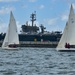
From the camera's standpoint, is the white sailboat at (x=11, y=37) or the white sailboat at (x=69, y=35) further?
the white sailboat at (x=11, y=37)

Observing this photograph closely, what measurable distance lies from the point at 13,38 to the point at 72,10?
18264mm

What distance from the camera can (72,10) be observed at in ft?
270

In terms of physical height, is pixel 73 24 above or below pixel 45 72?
above

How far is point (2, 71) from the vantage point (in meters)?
37.2

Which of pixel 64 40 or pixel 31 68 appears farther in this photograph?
pixel 64 40

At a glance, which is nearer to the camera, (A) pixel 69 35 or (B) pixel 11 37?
(A) pixel 69 35

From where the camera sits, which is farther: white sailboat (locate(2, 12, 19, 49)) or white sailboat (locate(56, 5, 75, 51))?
white sailboat (locate(2, 12, 19, 49))

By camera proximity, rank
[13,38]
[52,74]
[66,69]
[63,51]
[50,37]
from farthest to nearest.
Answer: [50,37] < [13,38] < [63,51] < [66,69] < [52,74]

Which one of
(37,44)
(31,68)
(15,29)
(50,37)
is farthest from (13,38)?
(50,37)

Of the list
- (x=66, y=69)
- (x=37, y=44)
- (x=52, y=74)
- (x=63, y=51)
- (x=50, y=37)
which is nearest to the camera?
(x=52, y=74)

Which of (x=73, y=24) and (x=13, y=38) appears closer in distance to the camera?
(x=73, y=24)

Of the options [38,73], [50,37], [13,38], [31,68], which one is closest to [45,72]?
[38,73]

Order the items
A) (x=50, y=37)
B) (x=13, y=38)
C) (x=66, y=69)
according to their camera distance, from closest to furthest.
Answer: (x=66, y=69) → (x=13, y=38) → (x=50, y=37)

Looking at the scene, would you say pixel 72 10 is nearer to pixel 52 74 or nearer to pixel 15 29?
pixel 15 29
